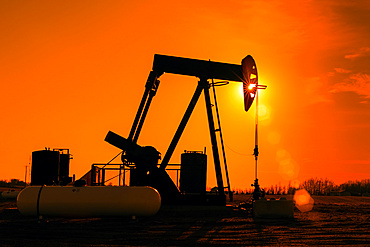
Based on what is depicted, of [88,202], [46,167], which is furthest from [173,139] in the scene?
[46,167]

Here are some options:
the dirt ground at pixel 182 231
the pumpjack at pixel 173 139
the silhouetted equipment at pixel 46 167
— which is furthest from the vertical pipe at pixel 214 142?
the silhouetted equipment at pixel 46 167

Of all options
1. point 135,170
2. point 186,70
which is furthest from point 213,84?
point 135,170

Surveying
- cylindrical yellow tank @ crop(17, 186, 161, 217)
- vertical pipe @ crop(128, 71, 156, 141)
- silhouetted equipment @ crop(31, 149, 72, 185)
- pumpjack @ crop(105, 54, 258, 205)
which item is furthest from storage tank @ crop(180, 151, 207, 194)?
silhouetted equipment @ crop(31, 149, 72, 185)

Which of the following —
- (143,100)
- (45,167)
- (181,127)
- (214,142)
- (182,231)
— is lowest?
(182,231)

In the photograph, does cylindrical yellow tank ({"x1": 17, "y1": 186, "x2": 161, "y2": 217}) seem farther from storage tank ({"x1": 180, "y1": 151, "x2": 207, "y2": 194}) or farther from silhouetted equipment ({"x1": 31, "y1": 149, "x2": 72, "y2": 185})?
silhouetted equipment ({"x1": 31, "y1": 149, "x2": 72, "y2": 185})

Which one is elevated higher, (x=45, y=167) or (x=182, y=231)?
(x=45, y=167)

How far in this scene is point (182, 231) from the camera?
1566 centimetres

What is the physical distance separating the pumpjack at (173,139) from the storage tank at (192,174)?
15.4 inches

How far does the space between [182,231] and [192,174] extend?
311 inches

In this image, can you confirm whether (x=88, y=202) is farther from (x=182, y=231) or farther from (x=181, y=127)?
(x=181, y=127)

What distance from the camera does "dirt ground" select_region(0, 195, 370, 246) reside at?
13445 mm

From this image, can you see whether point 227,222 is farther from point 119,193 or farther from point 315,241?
point 315,241

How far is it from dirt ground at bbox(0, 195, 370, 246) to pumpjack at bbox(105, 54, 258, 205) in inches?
76.3

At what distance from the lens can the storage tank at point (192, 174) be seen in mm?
23469
